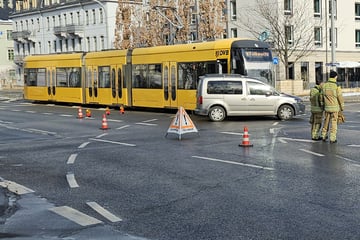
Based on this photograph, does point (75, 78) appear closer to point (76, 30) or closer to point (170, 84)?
point (170, 84)

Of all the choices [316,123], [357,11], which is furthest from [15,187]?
[357,11]

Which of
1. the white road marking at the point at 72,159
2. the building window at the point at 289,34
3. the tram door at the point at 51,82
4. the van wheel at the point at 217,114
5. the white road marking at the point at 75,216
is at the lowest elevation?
the white road marking at the point at 75,216

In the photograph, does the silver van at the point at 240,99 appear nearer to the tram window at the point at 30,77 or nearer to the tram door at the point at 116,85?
the tram door at the point at 116,85

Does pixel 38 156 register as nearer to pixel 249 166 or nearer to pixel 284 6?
pixel 249 166

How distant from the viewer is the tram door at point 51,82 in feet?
126

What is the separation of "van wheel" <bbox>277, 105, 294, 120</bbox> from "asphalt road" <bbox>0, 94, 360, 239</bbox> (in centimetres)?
545

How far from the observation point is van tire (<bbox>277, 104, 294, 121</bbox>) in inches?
878

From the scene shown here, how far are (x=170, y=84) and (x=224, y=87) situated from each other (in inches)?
223

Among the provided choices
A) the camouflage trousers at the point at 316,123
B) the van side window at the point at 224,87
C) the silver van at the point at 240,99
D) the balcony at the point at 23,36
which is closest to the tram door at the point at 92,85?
the silver van at the point at 240,99

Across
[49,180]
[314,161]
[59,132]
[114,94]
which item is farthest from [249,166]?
[114,94]

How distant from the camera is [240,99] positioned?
73.1 feet

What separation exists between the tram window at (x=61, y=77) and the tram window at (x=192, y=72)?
12.7 metres

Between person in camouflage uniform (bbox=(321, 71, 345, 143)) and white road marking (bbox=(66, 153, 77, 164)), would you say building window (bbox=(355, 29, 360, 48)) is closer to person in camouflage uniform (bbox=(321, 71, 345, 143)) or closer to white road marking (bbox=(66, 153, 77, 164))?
person in camouflage uniform (bbox=(321, 71, 345, 143))

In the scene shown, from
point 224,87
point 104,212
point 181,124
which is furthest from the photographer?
point 224,87
